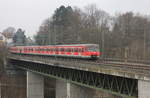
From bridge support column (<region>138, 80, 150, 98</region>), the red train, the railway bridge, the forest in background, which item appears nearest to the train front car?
the red train

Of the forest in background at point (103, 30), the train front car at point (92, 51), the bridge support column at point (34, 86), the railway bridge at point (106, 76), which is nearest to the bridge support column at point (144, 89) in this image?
the railway bridge at point (106, 76)

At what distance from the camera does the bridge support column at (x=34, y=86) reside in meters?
43.2

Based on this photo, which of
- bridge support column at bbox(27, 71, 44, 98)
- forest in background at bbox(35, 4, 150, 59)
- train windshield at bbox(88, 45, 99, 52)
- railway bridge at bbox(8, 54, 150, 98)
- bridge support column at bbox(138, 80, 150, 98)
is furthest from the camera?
forest in background at bbox(35, 4, 150, 59)

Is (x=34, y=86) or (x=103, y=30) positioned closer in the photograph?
(x=34, y=86)

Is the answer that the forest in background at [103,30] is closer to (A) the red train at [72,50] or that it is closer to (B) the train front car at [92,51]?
(A) the red train at [72,50]

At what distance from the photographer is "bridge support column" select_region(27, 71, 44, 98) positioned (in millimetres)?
43250

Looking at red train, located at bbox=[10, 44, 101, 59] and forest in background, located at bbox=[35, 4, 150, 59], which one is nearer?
red train, located at bbox=[10, 44, 101, 59]

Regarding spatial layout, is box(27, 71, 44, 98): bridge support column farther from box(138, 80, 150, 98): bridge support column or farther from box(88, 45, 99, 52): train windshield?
box(138, 80, 150, 98): bridge support column

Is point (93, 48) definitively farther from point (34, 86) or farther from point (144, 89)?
point (144, 89)

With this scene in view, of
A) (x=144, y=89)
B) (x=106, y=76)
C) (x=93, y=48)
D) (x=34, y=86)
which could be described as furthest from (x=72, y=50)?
(x=144, y=89)

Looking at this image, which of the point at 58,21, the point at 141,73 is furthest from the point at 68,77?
the point at 58,21

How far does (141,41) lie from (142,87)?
3954cm

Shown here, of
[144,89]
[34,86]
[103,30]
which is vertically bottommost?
[34,86]

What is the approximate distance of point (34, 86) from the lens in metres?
44.0
